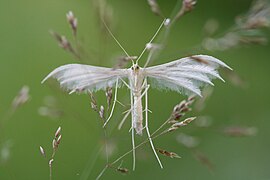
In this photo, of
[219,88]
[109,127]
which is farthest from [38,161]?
[219,88]

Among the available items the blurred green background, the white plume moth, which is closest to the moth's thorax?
the white plume moth

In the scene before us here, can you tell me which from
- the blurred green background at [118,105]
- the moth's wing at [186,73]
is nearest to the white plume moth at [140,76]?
the moth's wing at [186,73]

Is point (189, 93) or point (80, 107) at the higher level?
point (189, 93)

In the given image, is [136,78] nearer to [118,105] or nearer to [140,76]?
[140,76]

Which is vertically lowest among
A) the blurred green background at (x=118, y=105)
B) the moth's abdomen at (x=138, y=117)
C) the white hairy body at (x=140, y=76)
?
the blurred green background at (x=118, y=105)

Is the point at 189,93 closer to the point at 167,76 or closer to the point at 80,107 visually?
the point at 167,76

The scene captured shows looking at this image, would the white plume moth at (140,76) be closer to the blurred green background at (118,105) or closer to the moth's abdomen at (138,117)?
the moth's abdomen at (138,117)
